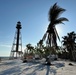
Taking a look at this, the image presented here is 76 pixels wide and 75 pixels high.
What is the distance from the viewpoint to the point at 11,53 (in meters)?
63.2

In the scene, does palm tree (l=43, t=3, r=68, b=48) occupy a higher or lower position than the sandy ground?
higher

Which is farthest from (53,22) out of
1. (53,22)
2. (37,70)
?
(37,70)

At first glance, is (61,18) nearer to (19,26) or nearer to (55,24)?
(55,24)

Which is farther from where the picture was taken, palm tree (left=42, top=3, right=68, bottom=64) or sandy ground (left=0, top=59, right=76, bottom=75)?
palm tree (left=42, top=3, right=68, bottom=64)

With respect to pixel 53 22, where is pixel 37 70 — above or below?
below

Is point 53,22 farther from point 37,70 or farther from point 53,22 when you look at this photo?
point 37,70

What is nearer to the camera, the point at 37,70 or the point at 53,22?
the point at 37,70

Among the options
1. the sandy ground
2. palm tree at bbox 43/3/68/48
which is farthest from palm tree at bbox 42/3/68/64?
the sandy ground

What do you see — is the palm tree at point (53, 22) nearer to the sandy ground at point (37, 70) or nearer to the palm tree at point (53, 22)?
the palm tree at point (53, 22)

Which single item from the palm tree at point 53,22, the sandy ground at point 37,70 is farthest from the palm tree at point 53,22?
the sandy ground at point 37,70

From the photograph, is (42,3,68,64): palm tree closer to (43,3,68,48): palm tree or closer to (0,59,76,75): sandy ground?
(43,3,68,48): palm tree

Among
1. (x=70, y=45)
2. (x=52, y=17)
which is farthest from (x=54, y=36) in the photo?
(x=70, y=45)

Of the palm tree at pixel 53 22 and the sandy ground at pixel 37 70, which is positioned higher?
the palm tree at pixel 53 22

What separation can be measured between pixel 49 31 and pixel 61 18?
272 cm
